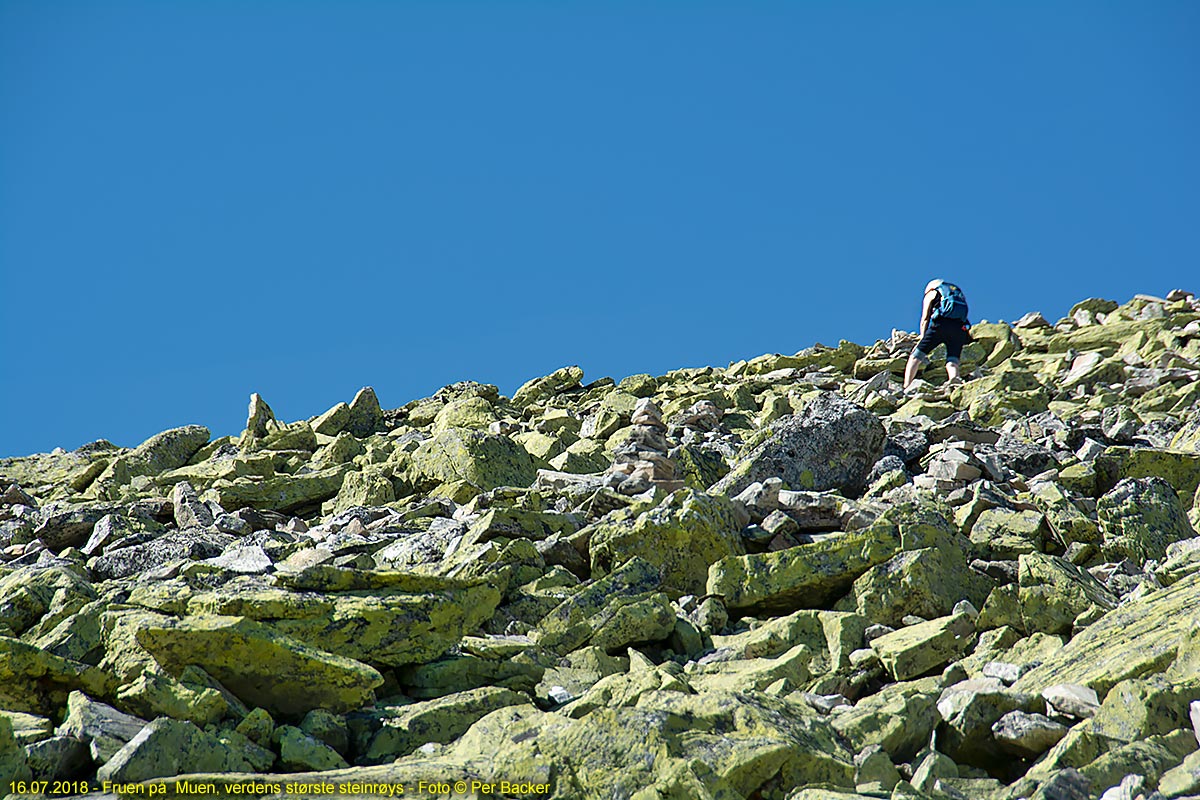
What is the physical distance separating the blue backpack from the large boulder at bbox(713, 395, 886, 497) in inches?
328

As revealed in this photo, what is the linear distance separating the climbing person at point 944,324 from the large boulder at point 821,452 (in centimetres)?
772

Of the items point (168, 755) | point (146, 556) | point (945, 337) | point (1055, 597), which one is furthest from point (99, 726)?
point (945, 337)

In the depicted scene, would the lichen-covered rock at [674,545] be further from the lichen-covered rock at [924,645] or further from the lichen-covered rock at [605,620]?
the lichen-covered rock at [924,645]

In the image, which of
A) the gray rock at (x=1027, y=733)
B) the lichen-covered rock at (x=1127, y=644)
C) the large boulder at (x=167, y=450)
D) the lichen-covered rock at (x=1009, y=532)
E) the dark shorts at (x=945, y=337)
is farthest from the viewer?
the dark shorts at (x=945, y=337)

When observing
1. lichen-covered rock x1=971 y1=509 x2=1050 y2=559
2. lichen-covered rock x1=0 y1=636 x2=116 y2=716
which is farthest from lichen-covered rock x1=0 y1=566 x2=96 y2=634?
lichen-covered rock x1=971 y1=509 x2=1050 y2=559

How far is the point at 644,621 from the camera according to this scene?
27.6 feet

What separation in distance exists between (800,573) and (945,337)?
13138 millimetres

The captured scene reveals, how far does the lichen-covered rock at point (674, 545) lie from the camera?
32.1ft

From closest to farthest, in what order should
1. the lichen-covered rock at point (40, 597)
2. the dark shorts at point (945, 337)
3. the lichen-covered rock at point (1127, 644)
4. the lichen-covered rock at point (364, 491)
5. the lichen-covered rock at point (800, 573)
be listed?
the lichen-covered rock at point (1127, 644) < the lichen-covered rock at point (40, 597) < the lichen-covered rock at point (800, 573) < the lichen-covered rock at point (364, 491) < the dark shorts at point (945, 337)

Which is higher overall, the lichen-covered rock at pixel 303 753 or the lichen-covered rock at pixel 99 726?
the lichen-covered rock at pixel 99 726

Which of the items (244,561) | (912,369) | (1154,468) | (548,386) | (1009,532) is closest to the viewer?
(244,561)

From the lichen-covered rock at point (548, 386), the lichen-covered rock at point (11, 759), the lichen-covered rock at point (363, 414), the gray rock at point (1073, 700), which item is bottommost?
the gray rock at point (1073, 700)

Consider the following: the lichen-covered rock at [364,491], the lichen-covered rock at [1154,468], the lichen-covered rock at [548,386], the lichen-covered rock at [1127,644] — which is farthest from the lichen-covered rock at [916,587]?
the lichen-covered rock at [548,386]

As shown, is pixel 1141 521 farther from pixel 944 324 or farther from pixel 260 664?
pixel 944 324
